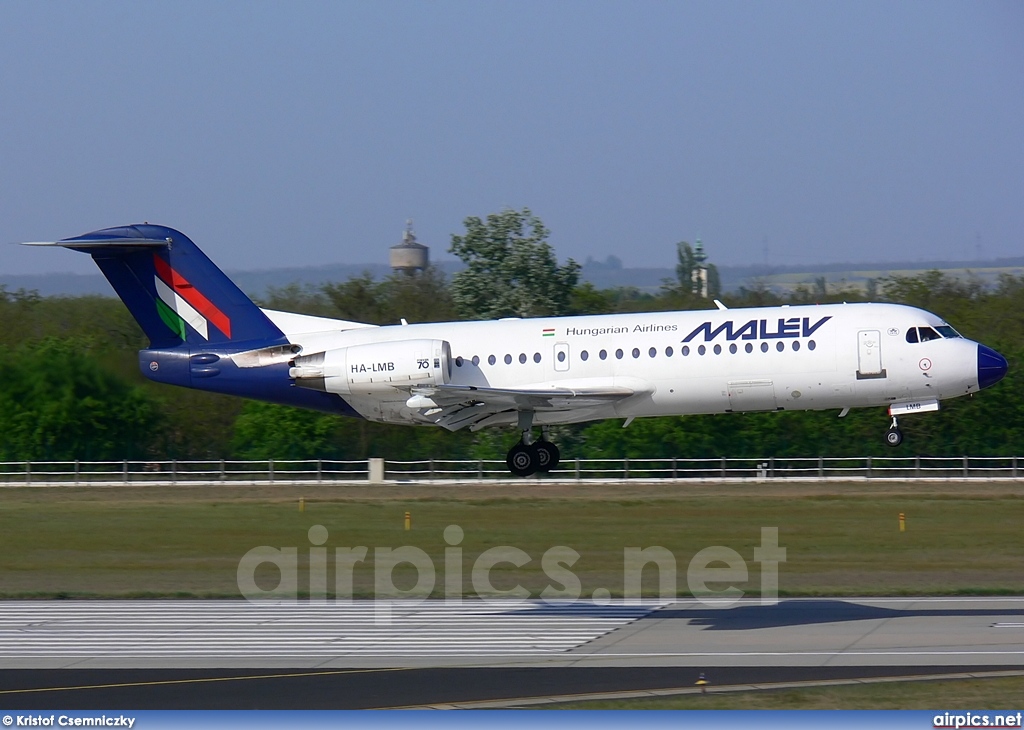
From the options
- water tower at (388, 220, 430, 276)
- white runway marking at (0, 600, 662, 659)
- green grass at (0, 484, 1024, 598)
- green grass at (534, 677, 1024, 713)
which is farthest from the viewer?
water tower at (388, 220, 430, 276)

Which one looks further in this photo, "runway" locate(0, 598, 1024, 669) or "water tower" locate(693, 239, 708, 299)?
"water tower" locate(693, 239, 708, 299)

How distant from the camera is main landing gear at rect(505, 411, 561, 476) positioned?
969 inches

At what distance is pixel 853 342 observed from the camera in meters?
23.9

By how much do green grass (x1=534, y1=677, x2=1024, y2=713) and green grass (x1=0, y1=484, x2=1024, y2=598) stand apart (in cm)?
873

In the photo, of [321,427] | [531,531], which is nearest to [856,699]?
[531,531]

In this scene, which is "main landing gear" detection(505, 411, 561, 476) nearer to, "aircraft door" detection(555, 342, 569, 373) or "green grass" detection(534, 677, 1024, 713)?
"aircraft door" detection(555, 342, 569, 373)

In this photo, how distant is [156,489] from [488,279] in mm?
21548

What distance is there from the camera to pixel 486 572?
88.1 ft

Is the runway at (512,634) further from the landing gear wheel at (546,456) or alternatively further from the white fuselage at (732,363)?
the white fuselage at (732,363)

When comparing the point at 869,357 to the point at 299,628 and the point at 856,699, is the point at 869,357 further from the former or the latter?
the point at 299,628

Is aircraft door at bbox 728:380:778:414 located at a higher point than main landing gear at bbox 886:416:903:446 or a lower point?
higher

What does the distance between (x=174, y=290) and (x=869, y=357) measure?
14.0m

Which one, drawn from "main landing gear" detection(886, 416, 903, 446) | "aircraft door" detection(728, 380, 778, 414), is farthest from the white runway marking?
"main landing gear" detection(886, 416, 903, 446)

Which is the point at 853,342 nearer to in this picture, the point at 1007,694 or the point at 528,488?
the point at 1007,694
